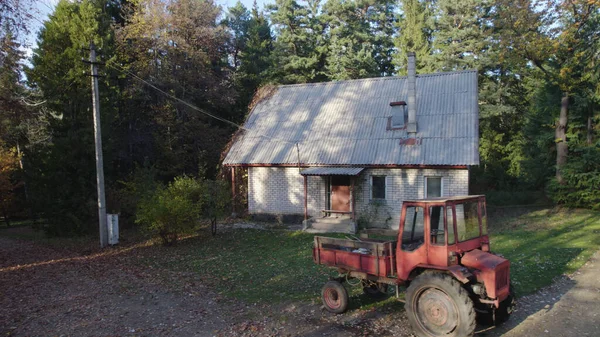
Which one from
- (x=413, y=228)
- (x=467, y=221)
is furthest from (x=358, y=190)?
(x=467, y=221)

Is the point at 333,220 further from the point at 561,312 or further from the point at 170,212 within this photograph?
the point at 561,312

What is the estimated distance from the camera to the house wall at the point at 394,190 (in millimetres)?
15297

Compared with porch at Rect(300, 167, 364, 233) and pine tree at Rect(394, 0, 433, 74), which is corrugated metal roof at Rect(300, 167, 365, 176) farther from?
pine tree at Rect(394, 0, 433, 74)

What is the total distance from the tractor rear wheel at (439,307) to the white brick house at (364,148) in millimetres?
9646

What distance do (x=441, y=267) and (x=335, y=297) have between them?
7.28 feet

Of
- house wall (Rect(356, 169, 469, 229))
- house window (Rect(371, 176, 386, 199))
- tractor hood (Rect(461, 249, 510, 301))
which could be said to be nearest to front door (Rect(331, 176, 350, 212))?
house wall (Rect(356, 169, 469, 229))

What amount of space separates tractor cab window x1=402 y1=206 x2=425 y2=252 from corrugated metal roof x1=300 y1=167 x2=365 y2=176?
8.80 m

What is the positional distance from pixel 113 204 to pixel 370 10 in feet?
89.5

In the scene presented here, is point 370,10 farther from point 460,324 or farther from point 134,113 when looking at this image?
point 460,324

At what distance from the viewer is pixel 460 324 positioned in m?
5.70

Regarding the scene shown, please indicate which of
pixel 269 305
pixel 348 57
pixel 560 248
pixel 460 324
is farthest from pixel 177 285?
pixel 348 57

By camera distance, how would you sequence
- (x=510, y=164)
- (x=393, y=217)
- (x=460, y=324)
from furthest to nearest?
1. (x=510, y=164)
2. (x=393, y=217)
3. (x=460, y=324)

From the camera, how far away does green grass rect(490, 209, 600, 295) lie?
30.6 feet

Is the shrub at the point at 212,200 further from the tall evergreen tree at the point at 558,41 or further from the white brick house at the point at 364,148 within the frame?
the tall evergreen tree at the point at 558,41
